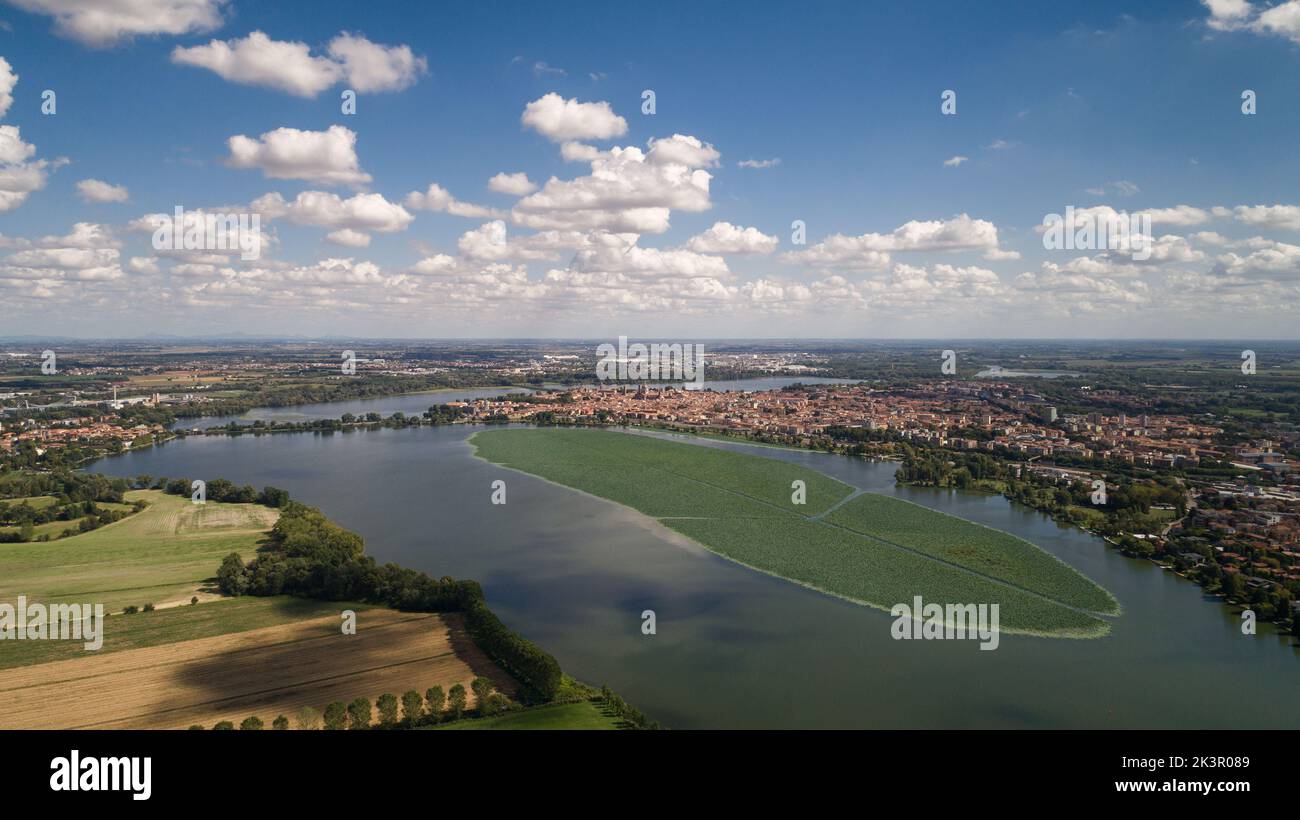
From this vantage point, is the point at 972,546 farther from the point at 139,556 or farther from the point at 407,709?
the point at 139,556

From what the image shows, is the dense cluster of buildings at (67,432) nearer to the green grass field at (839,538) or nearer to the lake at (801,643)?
the green grass field at (839,538)

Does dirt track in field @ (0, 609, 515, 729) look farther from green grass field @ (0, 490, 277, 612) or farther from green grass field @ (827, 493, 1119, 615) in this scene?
green grass field @ (827, 493, 1119, 615)

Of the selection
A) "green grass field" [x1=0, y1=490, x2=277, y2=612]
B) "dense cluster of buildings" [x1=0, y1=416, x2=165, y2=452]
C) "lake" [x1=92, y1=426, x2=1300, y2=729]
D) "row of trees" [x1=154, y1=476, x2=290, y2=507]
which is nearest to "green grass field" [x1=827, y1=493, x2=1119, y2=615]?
"lake" [x1=92, y1=426, x2=1300, y2=729]

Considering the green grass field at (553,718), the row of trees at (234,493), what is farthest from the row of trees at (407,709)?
the row of trees at (234,493)

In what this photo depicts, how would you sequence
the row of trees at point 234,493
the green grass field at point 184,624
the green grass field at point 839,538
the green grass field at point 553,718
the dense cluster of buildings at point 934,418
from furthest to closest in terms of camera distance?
the dense cluster of buildings at point 934,418 < the row of trees at point 234,493 < the green grass field at point 839,538 < the green grass field at point 184,624 < the green grass field at point 553,718

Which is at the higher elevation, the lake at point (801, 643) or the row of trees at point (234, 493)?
the row of trees at point (234, 493)
